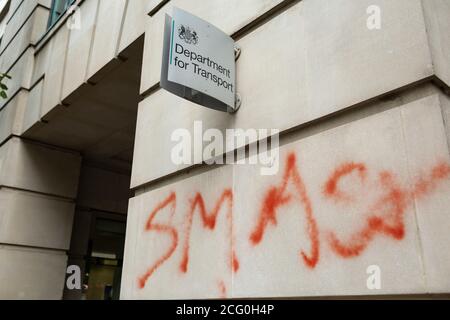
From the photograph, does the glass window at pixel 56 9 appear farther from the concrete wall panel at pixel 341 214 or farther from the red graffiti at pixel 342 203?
the red graffiti at pixel 342 203

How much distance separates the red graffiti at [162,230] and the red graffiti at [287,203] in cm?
92

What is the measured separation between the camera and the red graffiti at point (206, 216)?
122 inches

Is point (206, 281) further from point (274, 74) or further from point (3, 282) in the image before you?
point (3, 282)

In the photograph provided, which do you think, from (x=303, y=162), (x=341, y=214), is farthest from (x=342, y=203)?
(x=303, y=162)

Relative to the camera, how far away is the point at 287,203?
110 inches

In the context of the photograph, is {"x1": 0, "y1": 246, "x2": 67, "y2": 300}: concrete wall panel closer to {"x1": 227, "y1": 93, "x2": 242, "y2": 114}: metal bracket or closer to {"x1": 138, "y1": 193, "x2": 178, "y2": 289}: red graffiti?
{"x1": 138, "y1": 193, "x2": 178, "y2": 289}: red graffiti

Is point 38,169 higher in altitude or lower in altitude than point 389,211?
higher

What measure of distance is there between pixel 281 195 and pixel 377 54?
3.42 feet

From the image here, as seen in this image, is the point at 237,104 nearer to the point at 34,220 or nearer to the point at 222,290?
the point at 222,290

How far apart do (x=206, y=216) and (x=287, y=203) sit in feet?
2.66

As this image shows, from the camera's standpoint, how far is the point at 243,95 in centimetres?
336

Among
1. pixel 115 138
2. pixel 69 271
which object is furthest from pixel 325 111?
pixel 69 271

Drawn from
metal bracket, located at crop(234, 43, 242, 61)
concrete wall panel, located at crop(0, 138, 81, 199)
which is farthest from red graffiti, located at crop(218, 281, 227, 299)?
concrete wall panel, located at crop(0, 138, 81, 199)

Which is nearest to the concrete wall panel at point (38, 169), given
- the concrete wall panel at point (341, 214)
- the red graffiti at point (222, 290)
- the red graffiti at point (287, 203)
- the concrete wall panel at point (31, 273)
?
the concrete wall panel at point (31, 273)
